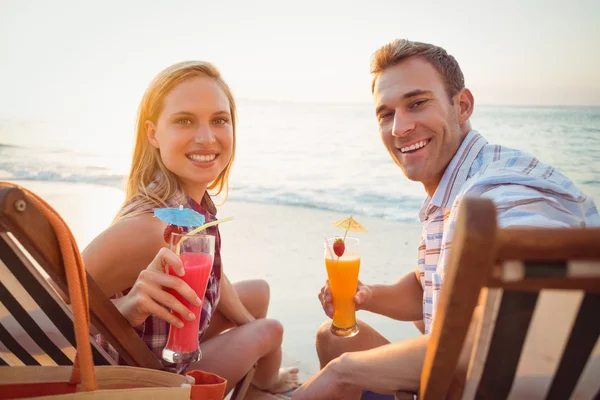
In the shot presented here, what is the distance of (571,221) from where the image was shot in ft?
5.15

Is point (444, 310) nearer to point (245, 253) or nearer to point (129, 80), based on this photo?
point (245, 253)

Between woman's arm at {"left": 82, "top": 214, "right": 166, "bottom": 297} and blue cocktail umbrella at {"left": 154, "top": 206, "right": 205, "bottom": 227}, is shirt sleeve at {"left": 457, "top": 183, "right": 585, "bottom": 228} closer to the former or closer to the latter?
blue cocktail umbrella at {"left": 154, "top": 206, "right": 205, "bottom": 227}

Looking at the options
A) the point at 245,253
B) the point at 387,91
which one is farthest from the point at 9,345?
the point at 245,253

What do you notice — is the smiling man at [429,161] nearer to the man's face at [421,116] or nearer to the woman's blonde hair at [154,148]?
the man's face at [421,116]

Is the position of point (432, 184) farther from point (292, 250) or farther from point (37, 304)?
point (292, 250)

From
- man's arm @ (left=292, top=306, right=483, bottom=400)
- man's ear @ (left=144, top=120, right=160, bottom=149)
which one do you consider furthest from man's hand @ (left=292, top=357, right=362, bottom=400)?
man's ear @ (left=144, top=120, right=160, bottom=149)

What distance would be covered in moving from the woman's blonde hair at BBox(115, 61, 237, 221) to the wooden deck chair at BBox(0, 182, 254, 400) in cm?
91

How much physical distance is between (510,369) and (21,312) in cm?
125

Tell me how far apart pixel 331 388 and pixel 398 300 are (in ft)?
4.39

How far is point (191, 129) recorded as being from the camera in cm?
247

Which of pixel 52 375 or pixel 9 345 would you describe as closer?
pixel 52 375

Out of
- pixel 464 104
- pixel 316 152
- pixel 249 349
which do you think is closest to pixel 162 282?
pixel 249 349

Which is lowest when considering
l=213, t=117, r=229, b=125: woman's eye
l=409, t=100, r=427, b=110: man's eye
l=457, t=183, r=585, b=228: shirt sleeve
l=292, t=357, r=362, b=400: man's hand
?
l=292, t=357, r=362, b=400: man's hand

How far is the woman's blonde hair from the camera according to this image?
7.67 feet
